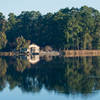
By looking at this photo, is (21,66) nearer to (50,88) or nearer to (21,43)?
(50,88)

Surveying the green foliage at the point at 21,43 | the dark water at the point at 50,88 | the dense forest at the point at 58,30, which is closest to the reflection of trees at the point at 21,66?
the dark water at the point at 50,88

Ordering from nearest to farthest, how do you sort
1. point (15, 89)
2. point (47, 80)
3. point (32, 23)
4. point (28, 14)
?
point (15, 89) < point (47, 80) < point (32, 23) < point (28, 14)

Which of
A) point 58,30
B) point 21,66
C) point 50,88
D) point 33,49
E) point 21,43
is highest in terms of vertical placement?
point 58,30

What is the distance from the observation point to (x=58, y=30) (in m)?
85.1

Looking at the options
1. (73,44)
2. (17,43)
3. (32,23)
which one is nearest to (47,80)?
(73,44)

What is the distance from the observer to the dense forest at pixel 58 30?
82438 mm

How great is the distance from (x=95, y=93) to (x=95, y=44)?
6099 centimetres

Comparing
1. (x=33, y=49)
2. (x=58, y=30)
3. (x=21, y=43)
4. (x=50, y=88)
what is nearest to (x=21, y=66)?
(x=50, y=88)

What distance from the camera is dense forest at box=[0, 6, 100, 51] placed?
82.4 meters

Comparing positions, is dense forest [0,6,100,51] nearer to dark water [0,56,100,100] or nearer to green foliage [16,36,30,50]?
green foliage [16,36,30,50]

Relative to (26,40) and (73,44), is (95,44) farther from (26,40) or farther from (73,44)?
(26,40)

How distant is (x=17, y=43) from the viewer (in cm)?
8875

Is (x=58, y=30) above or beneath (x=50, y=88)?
above

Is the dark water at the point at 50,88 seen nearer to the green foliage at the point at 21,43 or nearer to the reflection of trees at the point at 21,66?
the reflection of trees at the point at 21,66
